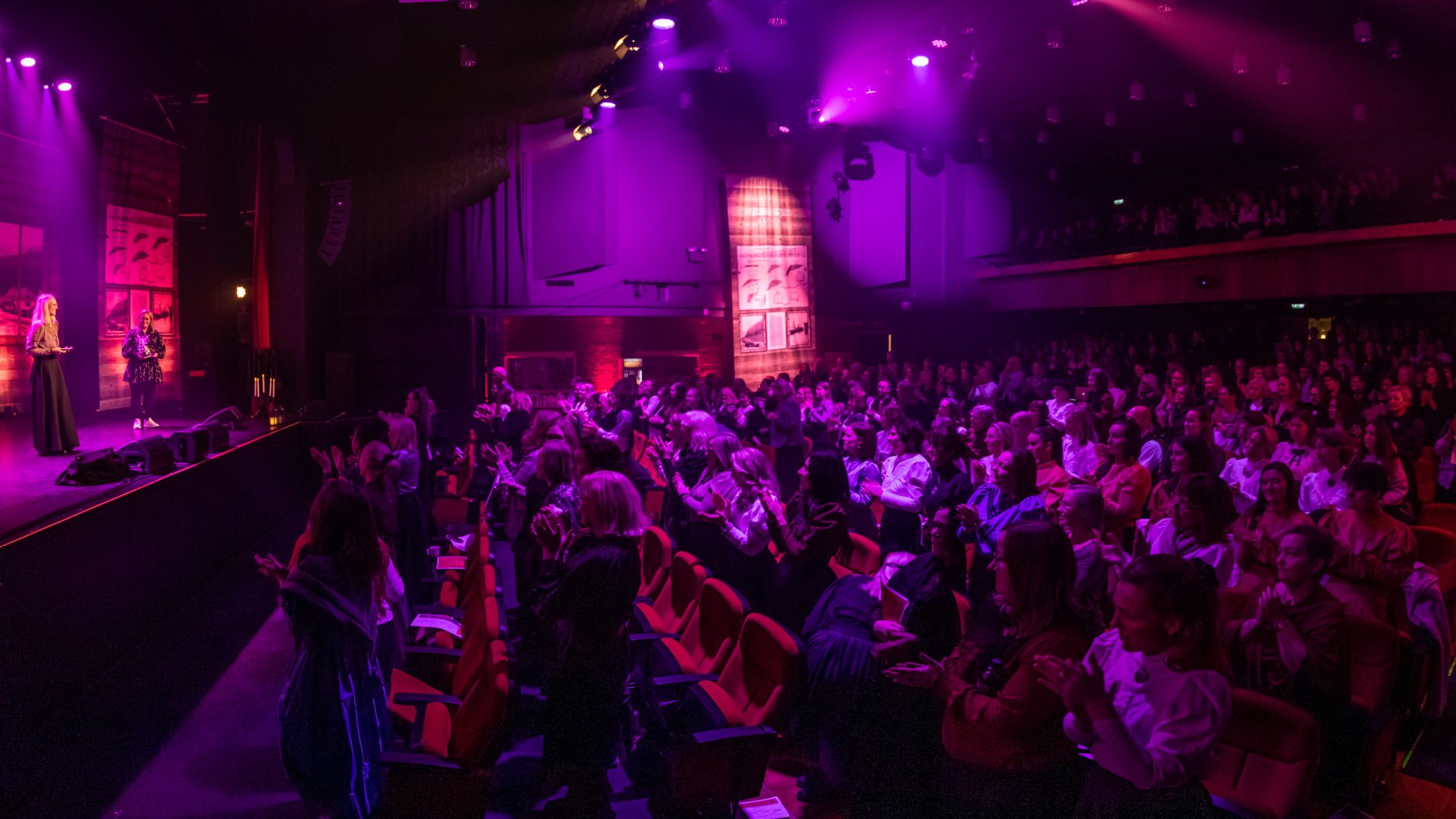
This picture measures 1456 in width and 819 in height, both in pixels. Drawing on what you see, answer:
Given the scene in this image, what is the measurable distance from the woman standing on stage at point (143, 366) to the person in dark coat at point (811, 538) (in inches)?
334

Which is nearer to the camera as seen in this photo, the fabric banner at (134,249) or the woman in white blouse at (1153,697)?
the woman in white blouse at (1153,697)

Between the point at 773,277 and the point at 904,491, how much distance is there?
12.2m

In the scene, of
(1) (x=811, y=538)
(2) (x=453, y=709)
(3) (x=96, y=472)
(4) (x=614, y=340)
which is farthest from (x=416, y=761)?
(4) (x=614, y=340)

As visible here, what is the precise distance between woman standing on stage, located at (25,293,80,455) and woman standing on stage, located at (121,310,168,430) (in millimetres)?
2283

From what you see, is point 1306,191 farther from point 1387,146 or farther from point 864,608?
point 864,608

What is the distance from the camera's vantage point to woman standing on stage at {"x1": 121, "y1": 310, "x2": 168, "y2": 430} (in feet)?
31.4

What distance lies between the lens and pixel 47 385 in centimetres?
714

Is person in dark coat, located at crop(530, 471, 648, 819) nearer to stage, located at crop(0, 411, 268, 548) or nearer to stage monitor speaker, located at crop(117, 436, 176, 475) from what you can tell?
stage, located at crop(0, 411, 268, 548)

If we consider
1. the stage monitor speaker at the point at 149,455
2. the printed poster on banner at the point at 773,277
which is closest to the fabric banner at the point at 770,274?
the printed poster on banner at the point at 773,277

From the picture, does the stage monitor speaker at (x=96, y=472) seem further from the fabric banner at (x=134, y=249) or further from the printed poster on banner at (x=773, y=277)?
the printed poster on banner at (x=773, y=277)

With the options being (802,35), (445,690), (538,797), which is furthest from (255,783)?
(802,35)

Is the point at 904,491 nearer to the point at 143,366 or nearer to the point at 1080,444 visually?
the point at 1080,444

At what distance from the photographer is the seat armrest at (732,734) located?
292 cm

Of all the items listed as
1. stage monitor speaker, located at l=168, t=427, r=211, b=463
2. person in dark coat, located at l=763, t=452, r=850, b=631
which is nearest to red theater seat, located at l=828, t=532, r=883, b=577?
person in dark coat, located at l=763, t=452, r=850, b=631
